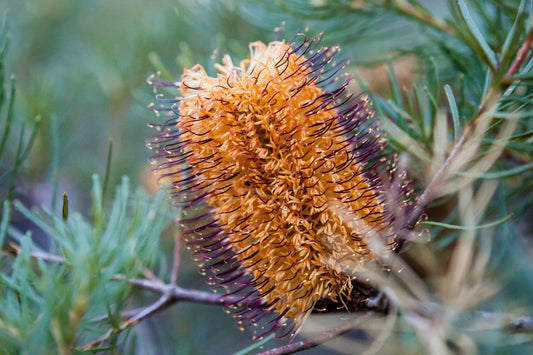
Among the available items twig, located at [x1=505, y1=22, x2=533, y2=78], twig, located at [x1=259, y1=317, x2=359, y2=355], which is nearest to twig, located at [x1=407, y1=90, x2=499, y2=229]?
twig, located at [x1=505, y1=22, x2=533, y2=78]

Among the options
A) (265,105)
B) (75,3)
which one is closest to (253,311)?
(265,105)

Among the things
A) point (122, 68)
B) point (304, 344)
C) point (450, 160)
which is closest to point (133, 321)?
point (304, 344)

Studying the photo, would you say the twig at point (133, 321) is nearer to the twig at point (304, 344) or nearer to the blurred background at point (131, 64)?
the blurred background at point (131, 64)

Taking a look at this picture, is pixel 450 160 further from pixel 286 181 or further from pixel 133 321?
pixel 133 321

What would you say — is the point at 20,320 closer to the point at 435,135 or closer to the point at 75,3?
the point at 435,135

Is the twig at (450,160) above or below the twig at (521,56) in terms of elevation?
below

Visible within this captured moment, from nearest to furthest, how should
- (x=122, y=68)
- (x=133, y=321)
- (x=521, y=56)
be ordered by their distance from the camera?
1. (x=521, y=56)
2. (x=133, y=321)
3. (x=122, y=68)

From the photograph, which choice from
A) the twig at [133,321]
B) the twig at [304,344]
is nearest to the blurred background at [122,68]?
the twig at [133,321]

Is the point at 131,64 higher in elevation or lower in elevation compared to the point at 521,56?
higher

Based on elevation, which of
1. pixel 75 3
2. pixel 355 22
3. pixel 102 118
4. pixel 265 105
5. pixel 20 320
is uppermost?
pixel 75 3

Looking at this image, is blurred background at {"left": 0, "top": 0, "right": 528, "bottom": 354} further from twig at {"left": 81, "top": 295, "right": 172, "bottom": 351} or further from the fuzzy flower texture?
the fuzzy flower texture

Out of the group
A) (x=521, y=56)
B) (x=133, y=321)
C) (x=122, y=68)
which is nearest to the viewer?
(x=521, y=56)
